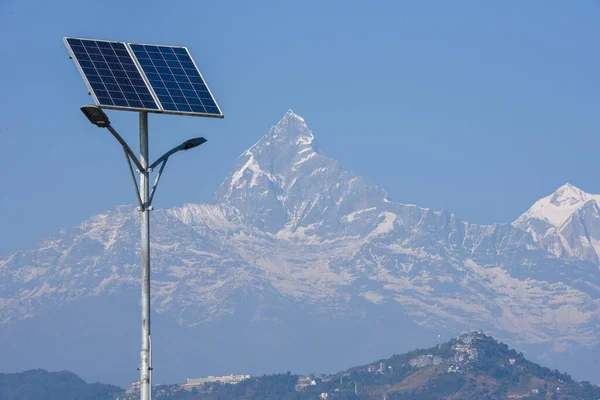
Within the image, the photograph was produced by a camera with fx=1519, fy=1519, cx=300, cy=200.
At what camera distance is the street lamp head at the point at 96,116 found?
3631 centimetres

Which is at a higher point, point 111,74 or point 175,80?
point 175,80

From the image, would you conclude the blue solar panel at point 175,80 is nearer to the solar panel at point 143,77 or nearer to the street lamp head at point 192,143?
the solar panel at point 143,77

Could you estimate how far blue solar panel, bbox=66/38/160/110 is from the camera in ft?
127

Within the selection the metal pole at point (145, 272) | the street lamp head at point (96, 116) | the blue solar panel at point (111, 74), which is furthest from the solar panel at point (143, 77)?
the metal pole at point (145, 272)

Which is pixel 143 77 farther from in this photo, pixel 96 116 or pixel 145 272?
pixel 145 272

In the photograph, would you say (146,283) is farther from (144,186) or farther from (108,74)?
(108,74)

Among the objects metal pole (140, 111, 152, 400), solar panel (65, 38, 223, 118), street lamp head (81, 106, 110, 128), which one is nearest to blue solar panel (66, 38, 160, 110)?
solar panel (65, 38, 223, 118)

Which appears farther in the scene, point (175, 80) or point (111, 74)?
point (175, 80)

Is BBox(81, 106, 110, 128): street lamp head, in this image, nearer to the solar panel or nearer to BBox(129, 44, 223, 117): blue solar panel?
the solar panel

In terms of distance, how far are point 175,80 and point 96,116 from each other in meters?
5.05

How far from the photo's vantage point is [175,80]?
41312 mm

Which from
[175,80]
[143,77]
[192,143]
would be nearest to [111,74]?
[143,77]

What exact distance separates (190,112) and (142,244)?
4152mm

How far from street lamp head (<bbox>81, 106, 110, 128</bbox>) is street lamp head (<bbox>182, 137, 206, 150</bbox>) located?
Result: 2.43 metres
